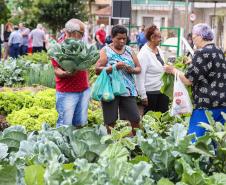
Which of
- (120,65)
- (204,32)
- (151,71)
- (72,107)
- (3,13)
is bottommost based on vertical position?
(72,107)

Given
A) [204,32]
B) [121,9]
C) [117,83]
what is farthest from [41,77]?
[121,9]

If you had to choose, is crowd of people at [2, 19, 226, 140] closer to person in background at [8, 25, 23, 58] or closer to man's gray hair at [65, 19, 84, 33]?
man's gray hair at [65, 19, 84, 33]

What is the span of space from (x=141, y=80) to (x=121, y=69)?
486mm

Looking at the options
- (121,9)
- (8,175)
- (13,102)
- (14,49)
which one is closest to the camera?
(8,175)

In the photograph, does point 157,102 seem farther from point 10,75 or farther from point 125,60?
point 10,75

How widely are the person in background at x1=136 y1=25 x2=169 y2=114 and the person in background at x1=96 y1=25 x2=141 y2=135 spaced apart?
27 cm

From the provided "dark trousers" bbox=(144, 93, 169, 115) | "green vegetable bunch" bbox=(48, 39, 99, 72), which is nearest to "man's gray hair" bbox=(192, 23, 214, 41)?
"green vegetable bunch" bbox=(48, 39, 99, 72)

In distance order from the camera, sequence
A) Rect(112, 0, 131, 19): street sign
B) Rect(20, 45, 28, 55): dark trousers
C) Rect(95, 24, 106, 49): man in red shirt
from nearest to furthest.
Answer: 1. Rect(112, 0, 131, 19): street sign
2. Rect(20, 45, 28, 55): dark trousers
3. Rect(95, 24, 106, 49): man in red shirt

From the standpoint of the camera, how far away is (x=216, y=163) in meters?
4.44

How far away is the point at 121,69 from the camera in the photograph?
305 inches

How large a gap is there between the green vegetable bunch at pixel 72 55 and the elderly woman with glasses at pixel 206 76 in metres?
1.35

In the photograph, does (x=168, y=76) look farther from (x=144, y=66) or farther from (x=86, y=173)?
(x=86, y=173)

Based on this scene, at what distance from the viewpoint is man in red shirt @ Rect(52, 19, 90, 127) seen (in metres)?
7.30

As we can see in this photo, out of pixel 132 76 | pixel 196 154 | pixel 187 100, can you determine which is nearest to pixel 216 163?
pixel 196 154
